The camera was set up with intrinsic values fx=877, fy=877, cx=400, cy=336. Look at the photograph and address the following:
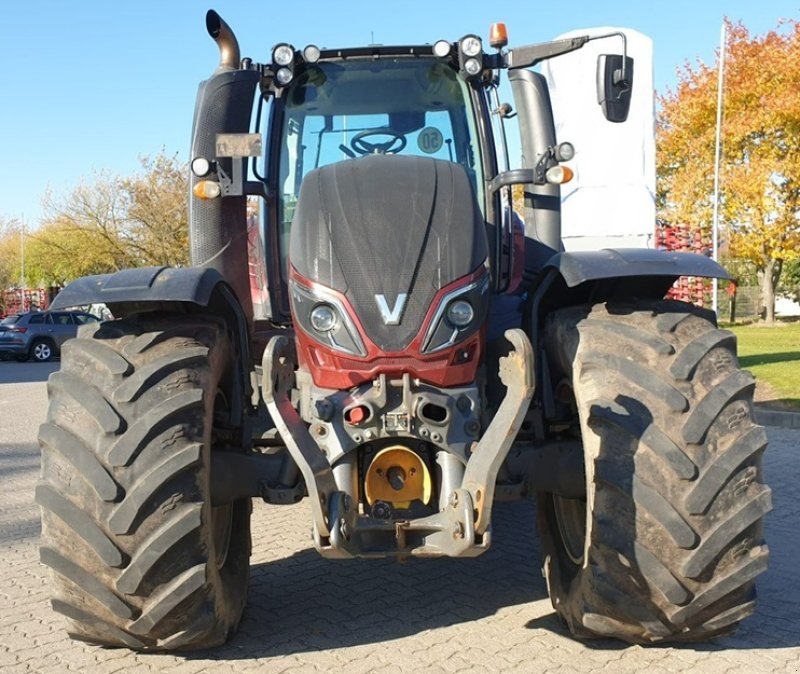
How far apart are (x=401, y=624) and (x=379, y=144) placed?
2502 mm

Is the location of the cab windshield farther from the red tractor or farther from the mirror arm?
the red tractor

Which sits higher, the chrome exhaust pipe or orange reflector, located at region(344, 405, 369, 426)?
the chrome exhaust pipe

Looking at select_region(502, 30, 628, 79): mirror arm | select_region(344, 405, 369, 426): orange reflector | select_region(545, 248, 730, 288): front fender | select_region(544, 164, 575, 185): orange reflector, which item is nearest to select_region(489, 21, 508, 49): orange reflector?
select_region(502, 30, 628, 79): mirror arm

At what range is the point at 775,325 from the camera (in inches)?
1326

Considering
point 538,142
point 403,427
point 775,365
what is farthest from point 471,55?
point 775,365

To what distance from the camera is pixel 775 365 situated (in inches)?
603

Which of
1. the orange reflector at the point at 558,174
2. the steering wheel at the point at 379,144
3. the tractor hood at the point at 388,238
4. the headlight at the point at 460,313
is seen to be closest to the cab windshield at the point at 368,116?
the steering wheel at the point at 379,144

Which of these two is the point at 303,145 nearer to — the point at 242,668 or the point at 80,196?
the point at 242,668

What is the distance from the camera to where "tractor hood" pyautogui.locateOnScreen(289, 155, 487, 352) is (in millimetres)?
3430

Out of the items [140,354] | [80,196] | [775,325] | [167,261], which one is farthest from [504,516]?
[80,196]

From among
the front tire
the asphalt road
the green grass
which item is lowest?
the front tire

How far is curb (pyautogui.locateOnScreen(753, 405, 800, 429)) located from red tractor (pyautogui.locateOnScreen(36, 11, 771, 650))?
6.81 meters

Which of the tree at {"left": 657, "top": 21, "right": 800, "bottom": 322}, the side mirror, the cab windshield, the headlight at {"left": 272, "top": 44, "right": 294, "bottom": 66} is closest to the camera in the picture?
the side mirror

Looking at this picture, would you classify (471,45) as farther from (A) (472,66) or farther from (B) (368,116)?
(B) (368,116)
